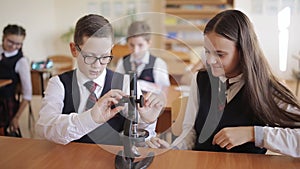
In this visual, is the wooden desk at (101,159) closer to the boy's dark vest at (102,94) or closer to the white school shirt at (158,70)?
the boy's dark vest at (102,94)

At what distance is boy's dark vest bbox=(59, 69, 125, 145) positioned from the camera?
2.94 feet

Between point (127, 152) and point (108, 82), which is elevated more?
point (108, 82)

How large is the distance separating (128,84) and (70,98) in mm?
314

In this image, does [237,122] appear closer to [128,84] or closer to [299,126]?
[299,126]

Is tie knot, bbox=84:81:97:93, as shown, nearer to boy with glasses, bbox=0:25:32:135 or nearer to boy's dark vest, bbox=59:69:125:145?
boy's dark vest, bbox=59:69:125:145

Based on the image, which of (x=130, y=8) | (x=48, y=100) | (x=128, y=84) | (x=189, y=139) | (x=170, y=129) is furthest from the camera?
(x=130, y=8)

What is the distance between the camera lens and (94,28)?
34.6 inches

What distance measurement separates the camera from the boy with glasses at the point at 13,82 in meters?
2.32

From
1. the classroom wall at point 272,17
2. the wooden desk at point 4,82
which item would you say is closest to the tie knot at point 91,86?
the wooden desk at point 4,82

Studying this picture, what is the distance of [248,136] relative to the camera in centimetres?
93

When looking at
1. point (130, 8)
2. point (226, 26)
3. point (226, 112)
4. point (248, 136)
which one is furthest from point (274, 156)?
point (130, 8)

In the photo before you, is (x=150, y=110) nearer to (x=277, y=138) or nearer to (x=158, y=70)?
(x=277, y=138)

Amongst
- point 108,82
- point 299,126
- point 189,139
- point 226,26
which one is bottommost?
point 189,139

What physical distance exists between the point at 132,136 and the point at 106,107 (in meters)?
0.11
